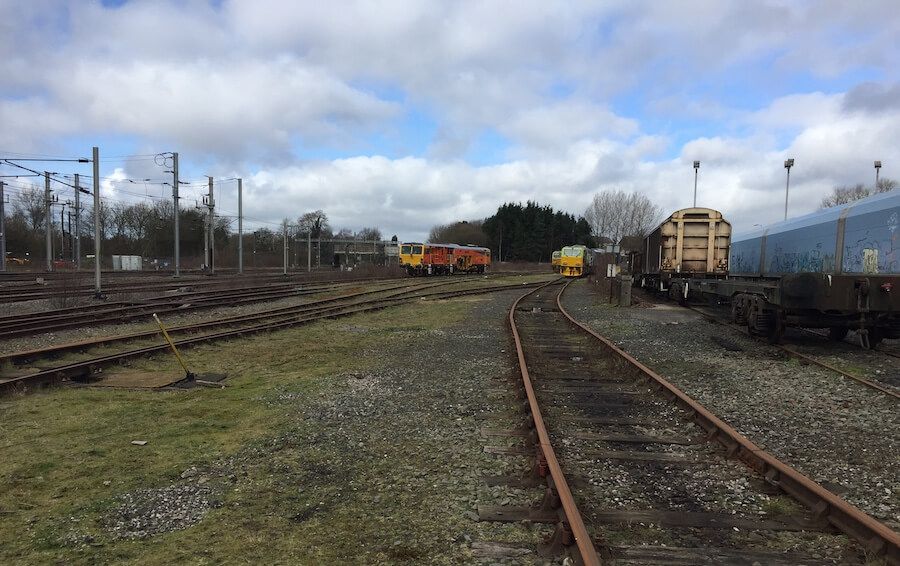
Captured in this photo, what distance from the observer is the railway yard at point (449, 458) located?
3.32m

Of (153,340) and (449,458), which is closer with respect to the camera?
(449,458)

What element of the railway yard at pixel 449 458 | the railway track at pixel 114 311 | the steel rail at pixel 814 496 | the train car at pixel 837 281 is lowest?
the railway track at pixel 114 311

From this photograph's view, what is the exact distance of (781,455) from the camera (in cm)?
484

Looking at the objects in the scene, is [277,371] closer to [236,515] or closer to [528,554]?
[236,515]

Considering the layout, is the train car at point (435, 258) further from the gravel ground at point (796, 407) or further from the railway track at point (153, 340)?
the gravel ground at point (796, 407)

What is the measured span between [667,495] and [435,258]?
44.1m

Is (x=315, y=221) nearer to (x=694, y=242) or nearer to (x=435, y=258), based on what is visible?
(x=435, y=258)

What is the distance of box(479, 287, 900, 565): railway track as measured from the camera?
3.20 metres

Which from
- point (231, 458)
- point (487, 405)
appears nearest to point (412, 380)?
point (487, 405)

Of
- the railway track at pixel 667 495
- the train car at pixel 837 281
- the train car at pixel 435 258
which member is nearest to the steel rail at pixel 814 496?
the railway track at pixel 667 495

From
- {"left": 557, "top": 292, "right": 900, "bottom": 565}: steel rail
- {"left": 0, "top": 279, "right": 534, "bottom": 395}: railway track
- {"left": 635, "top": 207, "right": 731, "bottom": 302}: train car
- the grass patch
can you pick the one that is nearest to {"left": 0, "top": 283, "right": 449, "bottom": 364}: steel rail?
{"left": 0, "top": 279, "right": 534, "bottom": 395}: railway track

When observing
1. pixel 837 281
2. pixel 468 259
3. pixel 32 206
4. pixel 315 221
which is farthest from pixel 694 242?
pixel 315 221

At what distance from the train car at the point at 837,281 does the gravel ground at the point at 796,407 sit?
674 millimetres

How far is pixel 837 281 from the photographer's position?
916 cm
